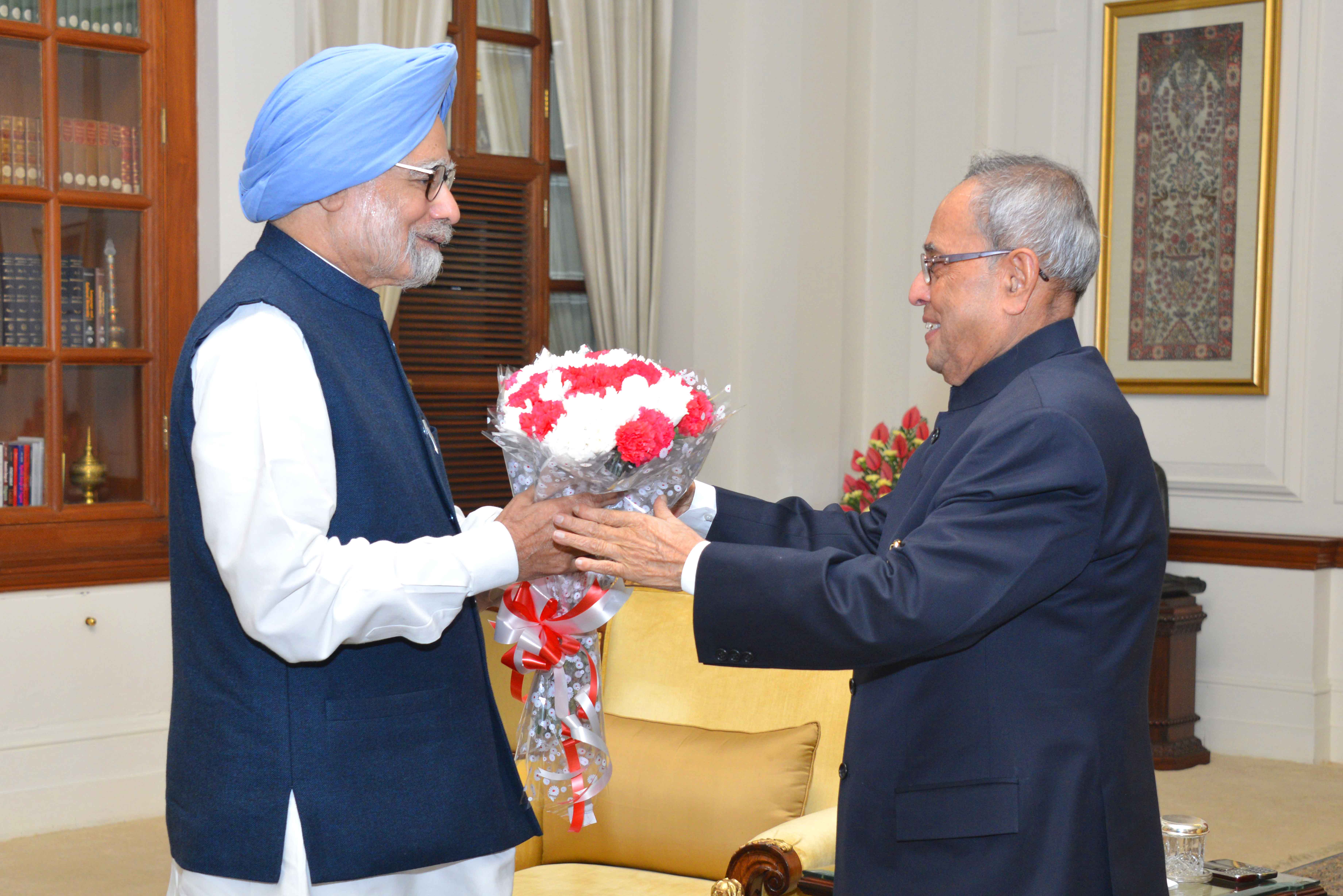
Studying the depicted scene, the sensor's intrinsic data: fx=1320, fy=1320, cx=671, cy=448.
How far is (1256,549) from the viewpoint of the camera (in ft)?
19.6

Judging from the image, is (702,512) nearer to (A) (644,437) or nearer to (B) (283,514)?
(A) (644,437)

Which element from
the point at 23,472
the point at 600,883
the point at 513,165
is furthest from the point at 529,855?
the point at 513,165

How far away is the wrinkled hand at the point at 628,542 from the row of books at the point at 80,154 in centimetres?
354

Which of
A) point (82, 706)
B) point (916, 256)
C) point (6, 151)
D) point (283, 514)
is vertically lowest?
point (82, 706)

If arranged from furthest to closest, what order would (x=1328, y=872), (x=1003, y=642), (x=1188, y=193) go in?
(x=1188, y=193) → (x=1328, y=872) → (x=1003, y=642)

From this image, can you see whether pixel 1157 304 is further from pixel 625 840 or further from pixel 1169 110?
pixel 625 840

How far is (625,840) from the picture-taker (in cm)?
306

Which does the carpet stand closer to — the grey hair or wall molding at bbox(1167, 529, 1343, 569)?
wall molding at bbox(1167, 529, 1343, 569)

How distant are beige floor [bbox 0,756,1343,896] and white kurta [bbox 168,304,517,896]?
2753 millimetres

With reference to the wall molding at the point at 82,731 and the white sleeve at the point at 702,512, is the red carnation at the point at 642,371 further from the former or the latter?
the wall molding at the point at 82,731

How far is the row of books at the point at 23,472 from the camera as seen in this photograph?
15.0 feet

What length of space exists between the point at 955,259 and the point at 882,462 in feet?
12.6

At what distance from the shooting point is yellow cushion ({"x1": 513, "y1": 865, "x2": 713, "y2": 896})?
2.88 meters

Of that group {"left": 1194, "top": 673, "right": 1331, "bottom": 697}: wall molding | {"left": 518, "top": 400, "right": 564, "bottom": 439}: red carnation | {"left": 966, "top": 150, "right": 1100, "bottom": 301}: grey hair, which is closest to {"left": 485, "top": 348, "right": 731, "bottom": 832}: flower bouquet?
{"left": 518, "top": 400, "right": 564, "bottom": 439}: red carnation
